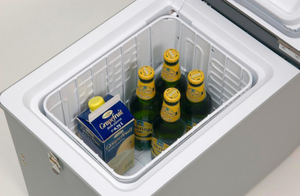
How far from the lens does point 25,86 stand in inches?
65.6

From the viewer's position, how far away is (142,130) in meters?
1.90

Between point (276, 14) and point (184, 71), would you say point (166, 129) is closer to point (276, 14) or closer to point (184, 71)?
point (184, 71)

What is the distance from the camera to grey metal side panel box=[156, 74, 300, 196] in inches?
64.2

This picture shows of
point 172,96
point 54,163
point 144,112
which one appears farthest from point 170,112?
point 54,163

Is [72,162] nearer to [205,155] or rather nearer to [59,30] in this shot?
[205,155]

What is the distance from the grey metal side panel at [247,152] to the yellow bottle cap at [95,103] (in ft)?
1.02

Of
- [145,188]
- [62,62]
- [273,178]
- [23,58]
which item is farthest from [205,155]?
[23,58]

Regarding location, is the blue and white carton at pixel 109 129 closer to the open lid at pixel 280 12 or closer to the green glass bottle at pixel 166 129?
the green glass bottle at pixel 166 129

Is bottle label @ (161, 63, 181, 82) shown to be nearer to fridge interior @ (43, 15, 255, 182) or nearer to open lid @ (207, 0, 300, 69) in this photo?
fridge interior @ (43, 15, 255, 182)

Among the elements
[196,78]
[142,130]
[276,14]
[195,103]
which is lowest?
[142,130]

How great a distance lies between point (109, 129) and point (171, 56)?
A: 258 millimetres

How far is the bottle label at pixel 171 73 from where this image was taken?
180 cm

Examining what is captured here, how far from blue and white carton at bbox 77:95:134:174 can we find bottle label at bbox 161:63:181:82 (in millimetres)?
159

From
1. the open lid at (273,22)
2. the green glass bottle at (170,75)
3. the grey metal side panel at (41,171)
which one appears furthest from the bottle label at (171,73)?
the grey metal side panel at (41,171)
